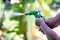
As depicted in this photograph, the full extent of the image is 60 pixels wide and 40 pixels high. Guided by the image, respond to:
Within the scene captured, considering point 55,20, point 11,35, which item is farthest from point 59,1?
point 55,20

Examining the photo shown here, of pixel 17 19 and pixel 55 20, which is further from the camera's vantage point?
pixel 17 19

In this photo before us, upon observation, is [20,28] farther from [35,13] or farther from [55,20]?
[55,20]

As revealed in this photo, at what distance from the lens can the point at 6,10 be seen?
854mm

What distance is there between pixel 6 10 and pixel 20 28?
11 cm

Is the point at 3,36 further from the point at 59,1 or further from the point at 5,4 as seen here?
the point at 59,1

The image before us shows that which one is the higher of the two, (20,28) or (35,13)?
(35,13)

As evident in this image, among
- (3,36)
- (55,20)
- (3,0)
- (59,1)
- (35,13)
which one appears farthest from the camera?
(59,1)

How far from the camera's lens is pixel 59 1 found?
1.48 meters

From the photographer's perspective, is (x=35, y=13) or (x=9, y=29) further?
(x=9, y=29)

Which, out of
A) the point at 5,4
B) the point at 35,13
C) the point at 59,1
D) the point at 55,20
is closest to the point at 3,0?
the point at 5,4

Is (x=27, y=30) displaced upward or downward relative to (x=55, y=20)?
downward

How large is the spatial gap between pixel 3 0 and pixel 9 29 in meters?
0.18

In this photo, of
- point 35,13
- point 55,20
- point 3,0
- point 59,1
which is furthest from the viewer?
point 59,1

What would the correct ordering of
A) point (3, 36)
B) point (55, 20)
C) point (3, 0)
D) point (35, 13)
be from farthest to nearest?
point (3, 0) < point (3, 36) < point (35, 13) < point (55, 20)
